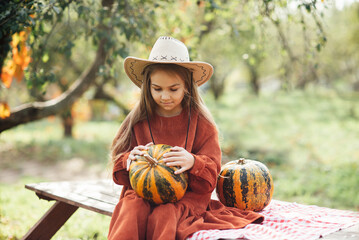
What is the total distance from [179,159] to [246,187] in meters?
0.71

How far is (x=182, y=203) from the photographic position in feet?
8.23

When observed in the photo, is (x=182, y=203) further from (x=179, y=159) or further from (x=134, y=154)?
(x=134, y=154)

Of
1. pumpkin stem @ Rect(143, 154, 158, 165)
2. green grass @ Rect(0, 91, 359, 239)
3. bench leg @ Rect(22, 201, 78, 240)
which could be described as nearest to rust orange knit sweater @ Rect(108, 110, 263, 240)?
pumpkin stem @ Rect(143, 154, 158, 165)

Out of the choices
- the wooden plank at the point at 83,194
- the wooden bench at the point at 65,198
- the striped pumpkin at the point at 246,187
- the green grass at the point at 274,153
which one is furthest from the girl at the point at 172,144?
the green grass at the point at 274,153

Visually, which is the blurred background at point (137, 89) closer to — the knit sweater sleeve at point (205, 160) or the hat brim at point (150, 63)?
the hat brim at point (150, 63)

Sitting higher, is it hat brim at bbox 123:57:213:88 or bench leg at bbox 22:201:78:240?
hat brim at bbox 123:57:213:88

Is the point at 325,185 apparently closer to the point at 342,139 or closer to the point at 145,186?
the point at 342,139

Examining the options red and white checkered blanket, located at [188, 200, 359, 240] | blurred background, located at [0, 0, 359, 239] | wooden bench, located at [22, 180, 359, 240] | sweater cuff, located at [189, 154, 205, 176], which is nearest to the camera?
red and white checkered blanket, located at [188, 200, 359, 240]

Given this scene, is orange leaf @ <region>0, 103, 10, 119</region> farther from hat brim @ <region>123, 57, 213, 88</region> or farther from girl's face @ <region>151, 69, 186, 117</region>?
girl's face @ <region>151, 69, 186, 117</region>

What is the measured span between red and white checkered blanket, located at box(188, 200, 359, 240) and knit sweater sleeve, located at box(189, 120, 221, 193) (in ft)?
1.24

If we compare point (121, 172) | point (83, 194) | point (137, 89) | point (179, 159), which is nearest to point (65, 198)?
point (83, 194)

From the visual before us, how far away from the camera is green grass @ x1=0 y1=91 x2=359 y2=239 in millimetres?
5188

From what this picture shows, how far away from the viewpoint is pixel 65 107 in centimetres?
529

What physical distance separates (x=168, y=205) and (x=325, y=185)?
17.6 feet
